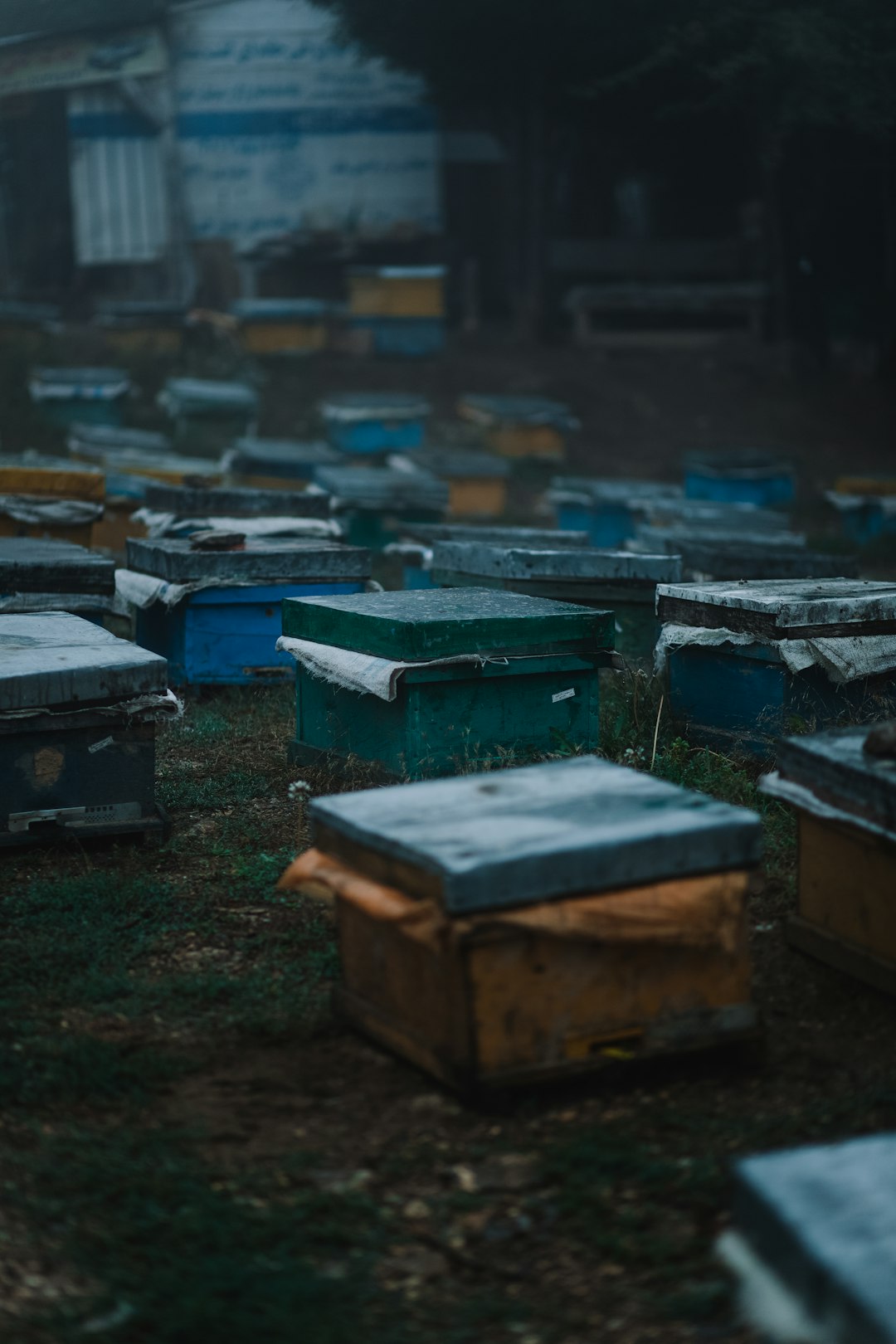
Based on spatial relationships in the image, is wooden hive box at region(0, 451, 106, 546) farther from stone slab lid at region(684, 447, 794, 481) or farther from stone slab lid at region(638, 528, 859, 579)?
stone slab lid at region(684, 447, 794, 481)

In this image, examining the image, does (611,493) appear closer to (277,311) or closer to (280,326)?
(277,311)

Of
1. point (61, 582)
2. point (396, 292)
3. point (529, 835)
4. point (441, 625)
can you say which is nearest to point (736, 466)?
point (396, 292)

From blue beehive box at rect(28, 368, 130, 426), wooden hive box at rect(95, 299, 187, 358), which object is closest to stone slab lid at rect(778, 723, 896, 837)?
blue beehive box at rect(28, 368, 130, 426)

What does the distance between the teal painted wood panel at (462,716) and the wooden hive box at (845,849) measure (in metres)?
1.46

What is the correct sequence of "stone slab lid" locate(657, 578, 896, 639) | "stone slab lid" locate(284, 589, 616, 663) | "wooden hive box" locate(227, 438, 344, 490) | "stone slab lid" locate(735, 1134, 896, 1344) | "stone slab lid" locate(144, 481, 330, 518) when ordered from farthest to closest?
"wooden hive box" locate(227, 438, 344, 490)
"stone slab lid" locate(144, 481, 330, 518)
"stone slab lid" locate(657, 578, 896, 639)
"stone slab lid" locate(284, 589, 616, 663)
"stone slab lid" locate(735, 1134, 896, 1344)

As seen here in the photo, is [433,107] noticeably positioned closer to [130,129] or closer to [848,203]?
[130,129]

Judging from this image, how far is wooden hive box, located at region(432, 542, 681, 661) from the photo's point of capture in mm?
6391

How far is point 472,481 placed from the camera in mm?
12844

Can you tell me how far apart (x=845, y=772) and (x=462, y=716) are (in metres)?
1.85

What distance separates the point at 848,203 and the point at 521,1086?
60.7 ft

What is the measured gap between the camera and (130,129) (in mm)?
19547

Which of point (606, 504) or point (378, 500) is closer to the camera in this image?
point (378, 500)

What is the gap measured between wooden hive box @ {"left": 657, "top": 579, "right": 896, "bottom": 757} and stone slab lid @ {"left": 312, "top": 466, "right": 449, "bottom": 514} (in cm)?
476

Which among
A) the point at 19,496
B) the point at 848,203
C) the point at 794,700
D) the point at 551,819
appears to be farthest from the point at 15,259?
the point at 551,819
